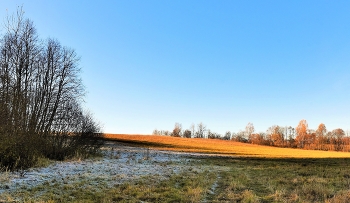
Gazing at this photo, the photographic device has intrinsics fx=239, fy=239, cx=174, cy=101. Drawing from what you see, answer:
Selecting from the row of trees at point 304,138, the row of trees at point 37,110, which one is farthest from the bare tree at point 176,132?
the row of trees at point 37,110

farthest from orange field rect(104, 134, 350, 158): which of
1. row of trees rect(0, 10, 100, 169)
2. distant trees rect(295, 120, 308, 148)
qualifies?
distant trees rect(295, 120, 308, 148)

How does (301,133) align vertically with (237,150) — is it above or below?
above

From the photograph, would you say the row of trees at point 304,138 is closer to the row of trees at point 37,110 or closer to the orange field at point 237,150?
the orange field at point 237,150

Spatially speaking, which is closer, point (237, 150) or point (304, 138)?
point (237, 150)

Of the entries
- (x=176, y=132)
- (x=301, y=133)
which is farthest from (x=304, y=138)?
(x=176, y=132)

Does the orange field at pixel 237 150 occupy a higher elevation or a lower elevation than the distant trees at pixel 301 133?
lower

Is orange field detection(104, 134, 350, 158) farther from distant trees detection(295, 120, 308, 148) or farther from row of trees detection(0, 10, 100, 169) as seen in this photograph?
distant trees detection(295, 120, 308, 148)

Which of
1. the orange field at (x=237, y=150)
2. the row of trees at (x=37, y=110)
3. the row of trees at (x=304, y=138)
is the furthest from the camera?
the row of trees at (x=304, y=138)

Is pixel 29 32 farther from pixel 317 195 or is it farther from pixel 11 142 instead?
pixel 317 195

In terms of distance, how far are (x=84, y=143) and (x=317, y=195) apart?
777 inches

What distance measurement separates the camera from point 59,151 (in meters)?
18.9

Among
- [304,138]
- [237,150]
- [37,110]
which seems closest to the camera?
[37,110]

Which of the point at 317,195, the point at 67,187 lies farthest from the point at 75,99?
the point at 317,195

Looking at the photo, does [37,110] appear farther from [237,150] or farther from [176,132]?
[176,132]
